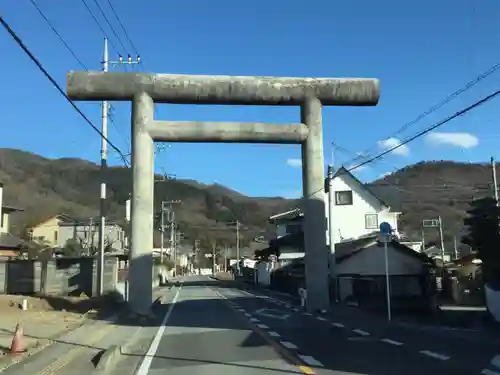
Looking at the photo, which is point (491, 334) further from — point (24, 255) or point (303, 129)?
point (24, 255)

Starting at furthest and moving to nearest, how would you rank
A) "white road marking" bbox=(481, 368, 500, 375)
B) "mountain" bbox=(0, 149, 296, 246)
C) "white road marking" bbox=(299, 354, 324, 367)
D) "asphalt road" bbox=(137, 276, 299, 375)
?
"mountain" bbox=(0, 149, 296, 246), "white road marking" bbox=(299, 354, 324, 367), "asphalt road" bbox=(137, 276, 299, 375), "white road marking" bbox=(481, 368, 500, 375)

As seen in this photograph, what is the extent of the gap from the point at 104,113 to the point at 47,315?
1274 cm

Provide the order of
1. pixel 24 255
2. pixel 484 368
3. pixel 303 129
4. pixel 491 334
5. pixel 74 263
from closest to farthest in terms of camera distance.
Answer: pixel 484 368
pixel 491 334
pixel 303 129
pixel 74 263
pixel 24 255

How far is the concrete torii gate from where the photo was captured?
824 inches

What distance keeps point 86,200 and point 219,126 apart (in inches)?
4604

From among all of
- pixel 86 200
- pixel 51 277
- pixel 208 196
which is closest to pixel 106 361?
pixel 51 277

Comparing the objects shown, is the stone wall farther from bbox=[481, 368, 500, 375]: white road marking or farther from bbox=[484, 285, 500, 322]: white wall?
bbox=[481, 368, 500, 375]: white road marking

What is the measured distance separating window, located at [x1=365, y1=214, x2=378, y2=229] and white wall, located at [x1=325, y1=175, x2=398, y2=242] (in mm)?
286

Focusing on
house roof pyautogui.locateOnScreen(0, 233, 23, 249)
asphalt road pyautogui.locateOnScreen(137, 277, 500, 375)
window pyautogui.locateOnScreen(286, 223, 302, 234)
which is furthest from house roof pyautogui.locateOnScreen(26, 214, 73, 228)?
asphalt road pyautogui.locateOnScreen(137, 277, 500, 375)

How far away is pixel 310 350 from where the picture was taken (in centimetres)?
1171

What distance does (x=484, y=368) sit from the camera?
9.18m

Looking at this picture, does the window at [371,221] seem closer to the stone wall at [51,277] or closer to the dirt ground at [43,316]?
the stone wall at [51,277]

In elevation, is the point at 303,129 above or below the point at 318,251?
above

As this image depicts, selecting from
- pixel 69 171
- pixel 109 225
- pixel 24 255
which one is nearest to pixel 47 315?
pixel 24 255
